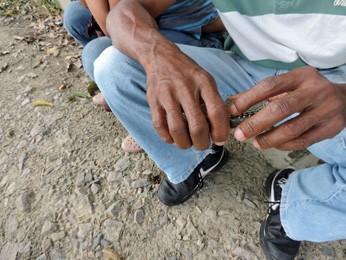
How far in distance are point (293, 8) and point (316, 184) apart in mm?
752

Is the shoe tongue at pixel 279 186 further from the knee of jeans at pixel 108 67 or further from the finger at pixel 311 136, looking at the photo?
the knee of jeans at pixel 108 67

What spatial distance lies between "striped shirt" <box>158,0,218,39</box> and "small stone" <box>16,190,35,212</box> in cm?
123

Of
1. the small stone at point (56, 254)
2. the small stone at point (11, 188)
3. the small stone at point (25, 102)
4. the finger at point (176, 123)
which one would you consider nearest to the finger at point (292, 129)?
the finger at point (176, 123)

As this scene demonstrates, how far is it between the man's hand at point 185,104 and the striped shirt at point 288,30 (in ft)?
1.33

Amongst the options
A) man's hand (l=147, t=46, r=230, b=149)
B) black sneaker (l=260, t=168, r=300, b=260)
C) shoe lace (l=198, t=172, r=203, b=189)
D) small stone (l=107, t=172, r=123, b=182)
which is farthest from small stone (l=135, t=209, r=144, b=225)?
man's hand (l=147, t=46, r=230, b=149)

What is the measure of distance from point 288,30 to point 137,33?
0.64 m

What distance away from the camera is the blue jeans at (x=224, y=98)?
4.18ft

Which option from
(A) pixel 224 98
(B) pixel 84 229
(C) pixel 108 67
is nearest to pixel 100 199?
(B) pixel 84 229

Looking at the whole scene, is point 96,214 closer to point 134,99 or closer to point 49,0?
point 134,99

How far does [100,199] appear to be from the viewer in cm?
176

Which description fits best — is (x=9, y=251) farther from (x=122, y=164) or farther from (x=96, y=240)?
(x=122, y=164)

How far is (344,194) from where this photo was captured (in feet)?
4.00

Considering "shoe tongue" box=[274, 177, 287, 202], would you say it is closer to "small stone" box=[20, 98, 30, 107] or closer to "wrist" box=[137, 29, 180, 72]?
"wrist" box=[137, 29, 180, 72]

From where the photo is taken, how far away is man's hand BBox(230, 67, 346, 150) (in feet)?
3.00
